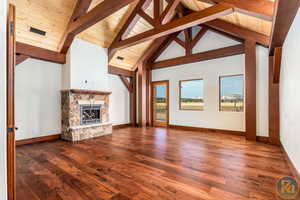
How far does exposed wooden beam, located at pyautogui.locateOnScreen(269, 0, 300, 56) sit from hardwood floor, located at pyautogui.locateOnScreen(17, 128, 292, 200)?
234 centimetres

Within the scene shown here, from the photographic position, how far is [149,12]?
524 cm

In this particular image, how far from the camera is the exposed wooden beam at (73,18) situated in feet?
11.8

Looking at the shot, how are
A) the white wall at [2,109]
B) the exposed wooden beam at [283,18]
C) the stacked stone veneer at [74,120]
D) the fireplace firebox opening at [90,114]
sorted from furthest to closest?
the fireplace firebox opening at [90,114] → the stacked stone veneer at [74,120] → the exposed wooden beam at [283,18] → the white wall at [2,109]

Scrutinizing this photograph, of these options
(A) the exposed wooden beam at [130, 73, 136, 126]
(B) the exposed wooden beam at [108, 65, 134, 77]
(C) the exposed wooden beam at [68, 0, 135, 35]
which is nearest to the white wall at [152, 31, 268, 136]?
(A) the exposed wooden beam at [130, 73, 136, 126]

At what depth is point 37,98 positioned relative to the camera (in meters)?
4.12

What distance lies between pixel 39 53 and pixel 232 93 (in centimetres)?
622

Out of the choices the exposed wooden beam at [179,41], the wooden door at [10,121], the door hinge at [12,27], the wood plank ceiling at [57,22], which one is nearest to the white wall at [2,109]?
the wooden door at [10,121]

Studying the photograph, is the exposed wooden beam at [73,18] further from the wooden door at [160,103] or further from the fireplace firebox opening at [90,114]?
the wooden door at [160,103]

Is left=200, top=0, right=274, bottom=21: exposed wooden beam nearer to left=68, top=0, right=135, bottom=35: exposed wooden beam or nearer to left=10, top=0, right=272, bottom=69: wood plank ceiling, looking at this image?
left=10, top=0, right=272, bottom=69: wood plank ceiling

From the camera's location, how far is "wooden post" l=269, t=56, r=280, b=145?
3.79m

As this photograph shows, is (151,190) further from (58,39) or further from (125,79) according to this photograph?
(125,79)

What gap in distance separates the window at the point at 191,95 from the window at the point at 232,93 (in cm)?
76
